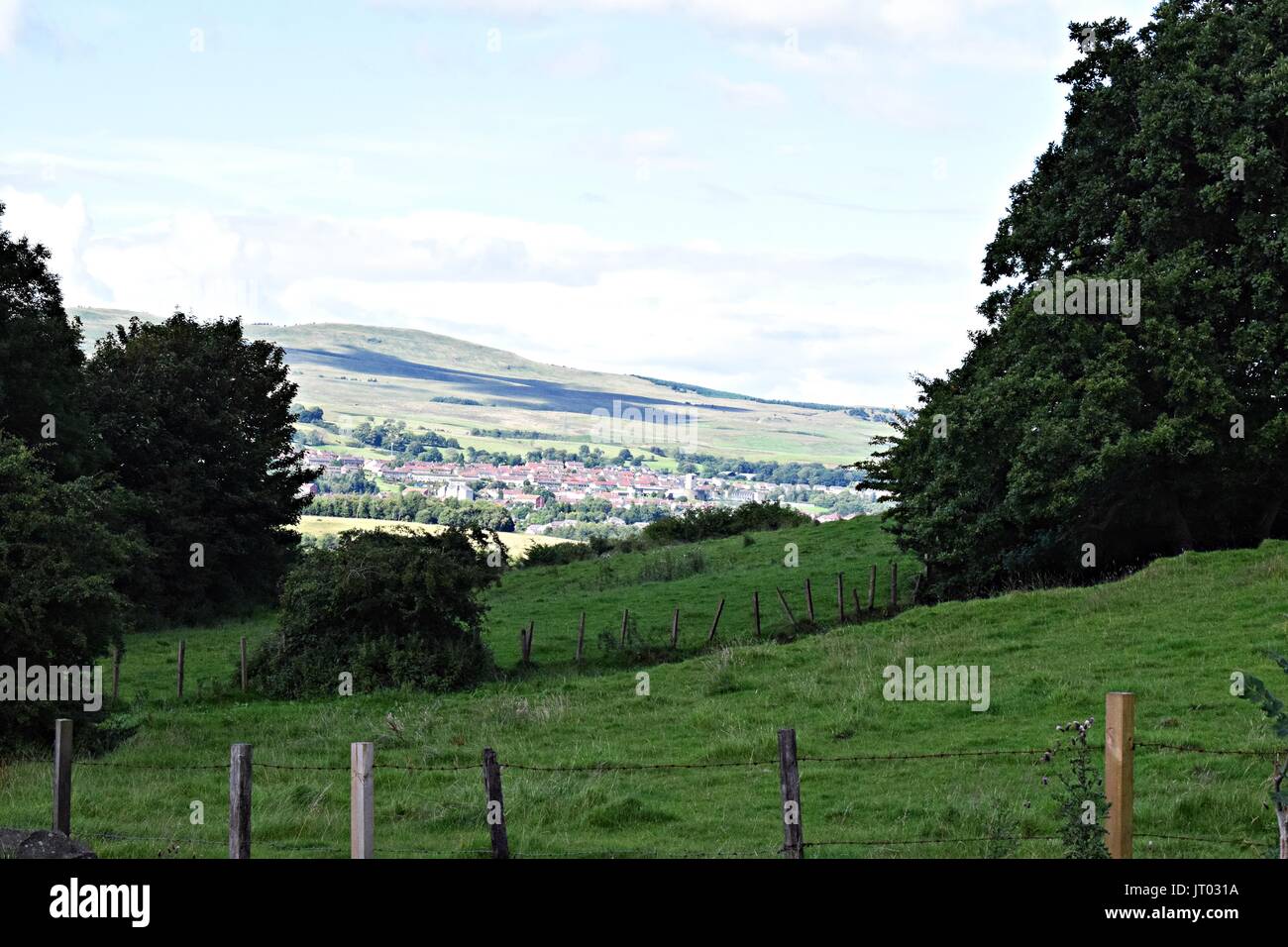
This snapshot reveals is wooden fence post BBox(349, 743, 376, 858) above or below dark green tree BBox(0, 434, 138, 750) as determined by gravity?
below

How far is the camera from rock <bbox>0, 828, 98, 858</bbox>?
36.9 ft

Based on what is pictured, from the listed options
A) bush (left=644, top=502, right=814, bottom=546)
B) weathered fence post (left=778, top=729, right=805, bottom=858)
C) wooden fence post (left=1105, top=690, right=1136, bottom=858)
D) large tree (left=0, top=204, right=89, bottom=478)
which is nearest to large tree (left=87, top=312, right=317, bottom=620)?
large tree (left=0, top=204, right=89, bottom=478)

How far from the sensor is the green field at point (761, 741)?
646 inches

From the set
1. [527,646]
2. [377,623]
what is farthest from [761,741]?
[527,646]

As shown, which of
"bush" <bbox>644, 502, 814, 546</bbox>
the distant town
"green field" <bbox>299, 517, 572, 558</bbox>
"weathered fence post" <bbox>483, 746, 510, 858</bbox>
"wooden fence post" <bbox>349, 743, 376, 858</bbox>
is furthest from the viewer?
the distant town

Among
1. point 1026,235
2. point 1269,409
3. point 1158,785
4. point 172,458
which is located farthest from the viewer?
point 172,458

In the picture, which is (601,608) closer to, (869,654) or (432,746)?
(869,654)

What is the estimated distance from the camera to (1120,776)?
419 inches

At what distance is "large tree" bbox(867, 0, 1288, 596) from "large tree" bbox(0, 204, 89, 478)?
31.1 meters

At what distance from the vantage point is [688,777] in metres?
20.4

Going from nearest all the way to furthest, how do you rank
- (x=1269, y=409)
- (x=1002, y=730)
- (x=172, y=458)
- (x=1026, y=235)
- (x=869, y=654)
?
(x=1002, y=730)
(x=869, y=654)
(x=1269, y=409)
(x=1026, y=235)
(x=172, y=458)

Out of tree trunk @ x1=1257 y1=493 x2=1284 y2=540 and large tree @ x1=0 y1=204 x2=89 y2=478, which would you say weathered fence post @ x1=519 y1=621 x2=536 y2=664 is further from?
tree trunk @ x1=1257 y1=493 x2=1284 y2=540
